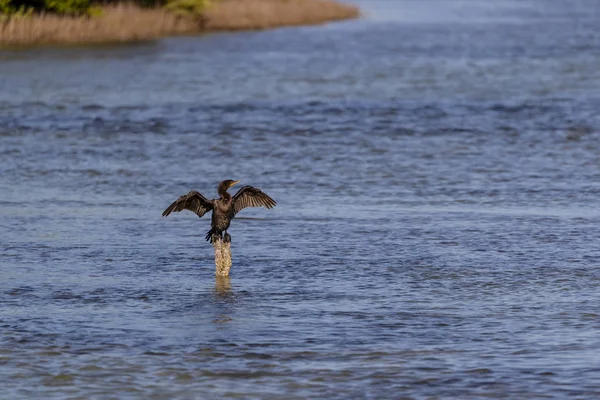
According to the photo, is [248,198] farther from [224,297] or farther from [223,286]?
[224,297]

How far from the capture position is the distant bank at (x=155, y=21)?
49625 mm

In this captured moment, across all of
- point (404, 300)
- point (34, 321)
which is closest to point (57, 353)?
point (34, 321)

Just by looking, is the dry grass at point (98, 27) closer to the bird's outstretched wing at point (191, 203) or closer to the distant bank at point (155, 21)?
the distant bank at point (155, 21)

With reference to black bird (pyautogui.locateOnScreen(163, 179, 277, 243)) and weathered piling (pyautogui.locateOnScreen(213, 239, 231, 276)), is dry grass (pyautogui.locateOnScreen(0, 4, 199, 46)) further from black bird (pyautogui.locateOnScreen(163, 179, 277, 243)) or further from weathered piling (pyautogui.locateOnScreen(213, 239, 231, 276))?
weathered piling (pyautogui.locateOnScreen(213, 239, 231, 276))

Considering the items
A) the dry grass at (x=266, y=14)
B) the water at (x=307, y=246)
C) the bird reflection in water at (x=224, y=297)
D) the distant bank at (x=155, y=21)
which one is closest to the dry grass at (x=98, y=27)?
the distant bank at (x=155, y=21)

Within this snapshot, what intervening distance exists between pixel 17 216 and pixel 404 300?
5.78m

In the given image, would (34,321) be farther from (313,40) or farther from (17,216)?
(313,40)

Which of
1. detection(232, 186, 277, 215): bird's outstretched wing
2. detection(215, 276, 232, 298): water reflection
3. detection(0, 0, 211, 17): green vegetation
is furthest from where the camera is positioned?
detection(0, 0, 211, 17): green vegetation

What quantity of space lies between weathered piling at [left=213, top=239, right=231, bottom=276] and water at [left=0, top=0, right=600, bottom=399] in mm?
137

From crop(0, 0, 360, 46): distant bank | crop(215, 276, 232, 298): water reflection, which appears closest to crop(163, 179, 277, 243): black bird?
crop(215, 276, 232, 298): water reflection

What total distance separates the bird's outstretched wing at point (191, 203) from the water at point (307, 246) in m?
0.63

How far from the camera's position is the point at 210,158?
68.2 feet

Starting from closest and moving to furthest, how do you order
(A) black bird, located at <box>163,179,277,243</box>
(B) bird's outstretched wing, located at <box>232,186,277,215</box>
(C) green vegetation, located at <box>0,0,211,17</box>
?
1. (A) black bird, located at <box>163,179,277,243</box>
2. (B) bird's outstretched wing, located at <box>232,186,277,215</box>
3. (C) green vegetation, located at <box>0,0,211,17</box>

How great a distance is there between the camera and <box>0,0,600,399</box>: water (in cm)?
912
